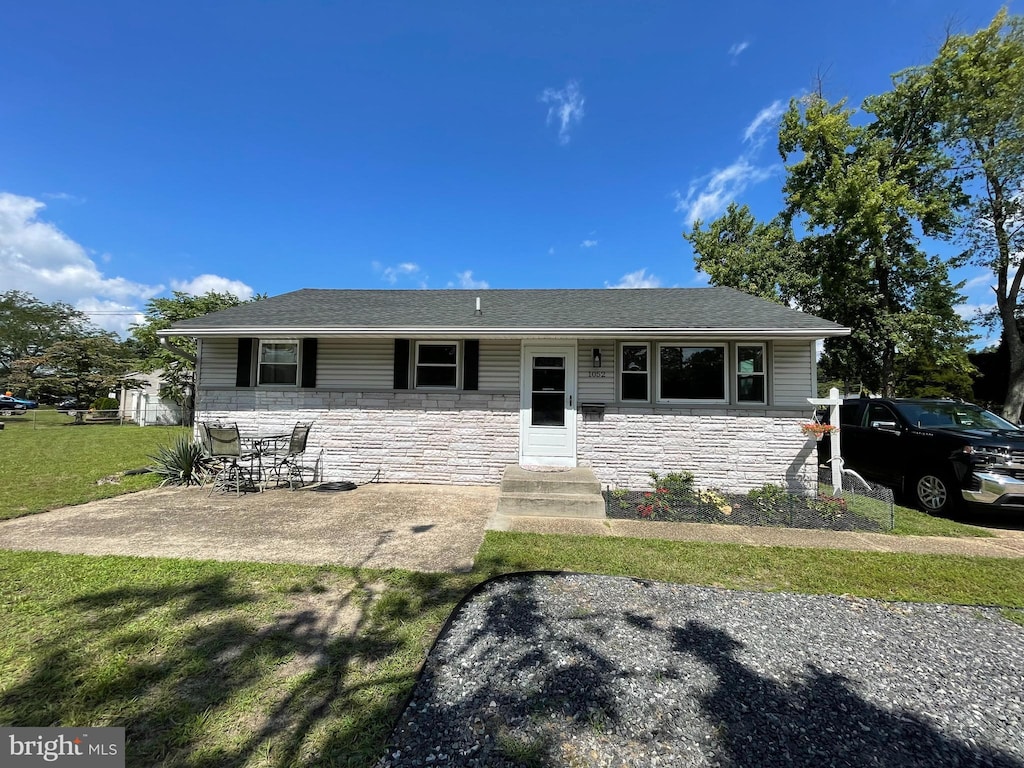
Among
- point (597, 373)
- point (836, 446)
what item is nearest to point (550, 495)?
point (597, 373)

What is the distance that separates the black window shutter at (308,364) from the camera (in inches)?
306

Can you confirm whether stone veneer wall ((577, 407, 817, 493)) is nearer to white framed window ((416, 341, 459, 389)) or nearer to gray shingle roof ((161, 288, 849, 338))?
gray shingle roof ((161, 288, 849, 338))

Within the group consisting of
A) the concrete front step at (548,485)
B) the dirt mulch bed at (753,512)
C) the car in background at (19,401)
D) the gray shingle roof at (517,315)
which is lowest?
the dirt mulch bed at (753,512)

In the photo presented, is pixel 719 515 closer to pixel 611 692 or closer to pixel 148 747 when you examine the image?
pixel 611 692

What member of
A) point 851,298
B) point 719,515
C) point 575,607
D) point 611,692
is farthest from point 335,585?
point 851,298

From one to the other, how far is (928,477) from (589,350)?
221 inches

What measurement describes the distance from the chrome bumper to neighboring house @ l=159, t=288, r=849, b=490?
188 cm

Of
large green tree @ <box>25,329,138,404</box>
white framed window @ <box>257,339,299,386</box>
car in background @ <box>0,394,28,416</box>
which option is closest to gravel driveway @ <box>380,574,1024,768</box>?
white framed window @ <box>257,339,299,386</box>

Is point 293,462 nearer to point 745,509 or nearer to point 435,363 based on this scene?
point 435,363

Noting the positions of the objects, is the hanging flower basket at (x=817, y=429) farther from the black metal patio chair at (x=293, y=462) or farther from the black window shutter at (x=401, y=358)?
the black metal patio chair at (x=293, y=462)

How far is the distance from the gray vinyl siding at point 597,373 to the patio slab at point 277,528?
2.52 meters

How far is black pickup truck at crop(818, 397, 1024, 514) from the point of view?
554cm

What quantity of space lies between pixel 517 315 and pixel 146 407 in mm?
26487

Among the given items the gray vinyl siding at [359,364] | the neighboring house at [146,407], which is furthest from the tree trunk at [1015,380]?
the neighboring house at [146,407]
